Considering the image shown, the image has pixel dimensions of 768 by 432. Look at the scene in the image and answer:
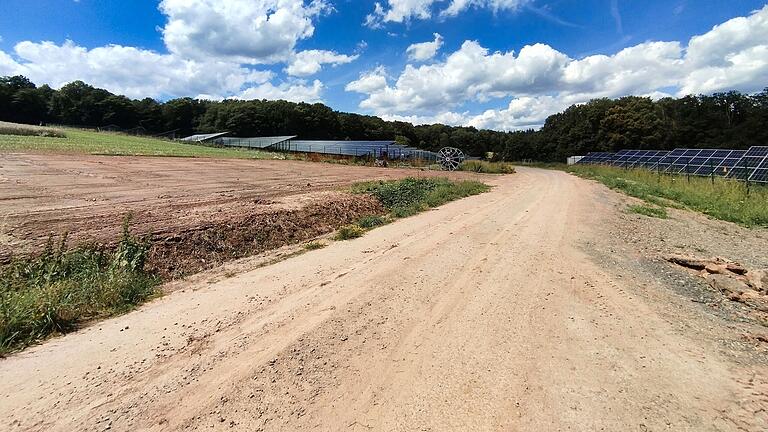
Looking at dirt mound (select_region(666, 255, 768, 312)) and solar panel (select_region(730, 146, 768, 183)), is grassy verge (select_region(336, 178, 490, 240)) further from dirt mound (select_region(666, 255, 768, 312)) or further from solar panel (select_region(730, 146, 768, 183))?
solar panel (select_region(730, 146, 768, 183))

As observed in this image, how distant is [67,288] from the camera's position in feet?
17.8

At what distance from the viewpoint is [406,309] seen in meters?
5.13

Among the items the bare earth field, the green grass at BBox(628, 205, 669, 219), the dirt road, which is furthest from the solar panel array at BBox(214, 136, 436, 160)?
the dirt road

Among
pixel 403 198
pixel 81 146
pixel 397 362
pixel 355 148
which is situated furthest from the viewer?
pixel 355 148

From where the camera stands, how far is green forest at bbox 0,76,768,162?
7231 centimetres

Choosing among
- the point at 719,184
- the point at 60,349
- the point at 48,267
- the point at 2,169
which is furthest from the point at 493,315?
the point at 719,184

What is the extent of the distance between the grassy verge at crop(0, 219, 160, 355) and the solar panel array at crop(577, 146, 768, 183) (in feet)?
77.9

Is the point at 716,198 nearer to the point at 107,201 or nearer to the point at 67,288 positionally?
the point at 67,288

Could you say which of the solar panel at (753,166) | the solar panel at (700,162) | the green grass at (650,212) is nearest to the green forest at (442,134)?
the solar panel at (700,162)

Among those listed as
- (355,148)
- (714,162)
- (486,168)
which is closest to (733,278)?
(714,162)

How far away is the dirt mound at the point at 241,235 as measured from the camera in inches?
287

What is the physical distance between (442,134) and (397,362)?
5022 inches

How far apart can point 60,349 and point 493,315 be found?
4796 mm

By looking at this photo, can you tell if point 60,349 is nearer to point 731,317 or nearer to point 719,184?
point 731,317
